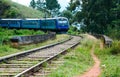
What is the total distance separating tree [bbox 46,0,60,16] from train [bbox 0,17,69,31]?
8647 centimetres

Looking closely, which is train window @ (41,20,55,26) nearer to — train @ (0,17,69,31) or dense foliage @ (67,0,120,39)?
train @ (0,17,69,31)

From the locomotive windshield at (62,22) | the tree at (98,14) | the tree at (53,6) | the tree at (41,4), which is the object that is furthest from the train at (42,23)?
the tree at (41,4)

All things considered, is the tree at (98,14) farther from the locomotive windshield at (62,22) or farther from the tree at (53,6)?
the tree at (53,6)

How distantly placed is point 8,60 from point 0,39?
341 inches

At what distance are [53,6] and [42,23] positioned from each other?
92.3m

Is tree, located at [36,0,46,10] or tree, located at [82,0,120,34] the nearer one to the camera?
tree, located at [82,0,120,34]

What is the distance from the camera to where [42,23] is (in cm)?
6378

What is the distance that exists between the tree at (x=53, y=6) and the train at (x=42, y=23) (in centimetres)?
8647

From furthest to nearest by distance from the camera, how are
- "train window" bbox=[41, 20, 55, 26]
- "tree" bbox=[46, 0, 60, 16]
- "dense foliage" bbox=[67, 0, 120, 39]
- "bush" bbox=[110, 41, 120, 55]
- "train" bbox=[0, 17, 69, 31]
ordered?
"tree" bbox=[46, 0, 60, 16]
"dense foliage" bbox=[67, 0, 120, 39]
"train window" bbox=[41, 20, 55, 26]
"train" bbox=[0, 17, 69, 31]
"bush" bbox=[110, 41, 120, 55]

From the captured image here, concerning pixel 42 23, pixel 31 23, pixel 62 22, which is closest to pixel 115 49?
pixel 62 22

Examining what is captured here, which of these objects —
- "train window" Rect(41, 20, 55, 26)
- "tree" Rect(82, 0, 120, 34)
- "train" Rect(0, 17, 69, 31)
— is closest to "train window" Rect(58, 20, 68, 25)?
"train" Rect(0, 17, 69, 31)

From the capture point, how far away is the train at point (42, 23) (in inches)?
2407

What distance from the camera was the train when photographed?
61144mm

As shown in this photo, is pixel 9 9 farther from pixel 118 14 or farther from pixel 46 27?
pixel 118 14
